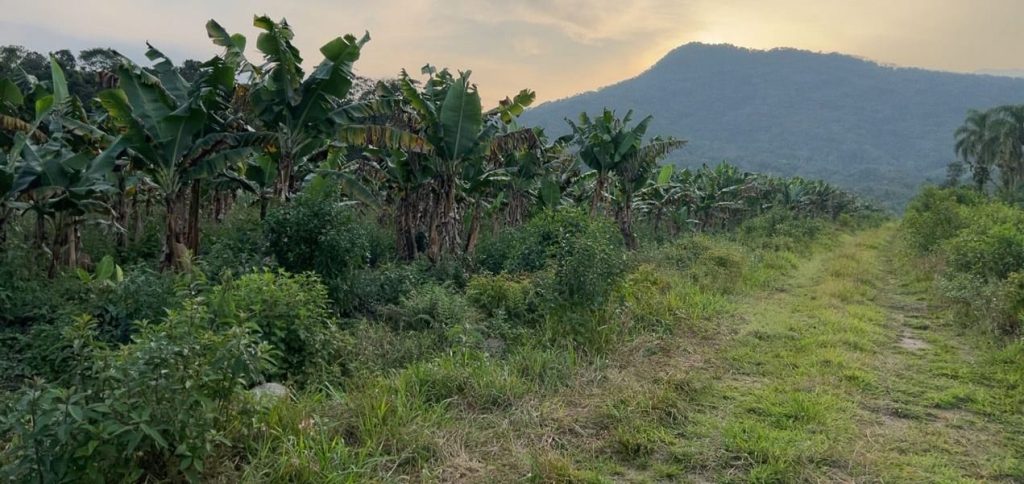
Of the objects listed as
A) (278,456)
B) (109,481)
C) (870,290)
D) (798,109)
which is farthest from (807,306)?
(798,109)

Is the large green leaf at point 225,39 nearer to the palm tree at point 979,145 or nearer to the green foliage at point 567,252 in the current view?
the green foliage at point 567,252

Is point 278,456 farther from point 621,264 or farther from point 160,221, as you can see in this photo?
point 160,221

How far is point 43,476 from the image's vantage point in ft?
9.45

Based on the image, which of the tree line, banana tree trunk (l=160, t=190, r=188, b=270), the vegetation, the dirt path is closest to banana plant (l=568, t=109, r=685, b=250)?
the tree line

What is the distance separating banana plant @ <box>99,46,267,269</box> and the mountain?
92.4 m

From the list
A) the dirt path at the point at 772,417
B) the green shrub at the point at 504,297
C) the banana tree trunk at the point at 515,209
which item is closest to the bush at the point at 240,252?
the green shrub at the point at 504,297

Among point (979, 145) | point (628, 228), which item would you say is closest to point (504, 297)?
point (628, 228)

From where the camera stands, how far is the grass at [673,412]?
4059mm

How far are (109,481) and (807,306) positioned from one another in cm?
986

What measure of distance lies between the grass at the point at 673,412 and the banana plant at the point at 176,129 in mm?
4555

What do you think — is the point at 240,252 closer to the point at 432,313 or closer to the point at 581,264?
the point at 432,313

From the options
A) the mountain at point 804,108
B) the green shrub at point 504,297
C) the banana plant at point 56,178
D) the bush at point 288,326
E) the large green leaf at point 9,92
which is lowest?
the green shrub at point 504,297

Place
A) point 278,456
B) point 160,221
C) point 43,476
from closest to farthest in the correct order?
point 43,476 → point 278,456 → point 160,221

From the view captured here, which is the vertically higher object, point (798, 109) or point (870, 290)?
point (798, 109)
